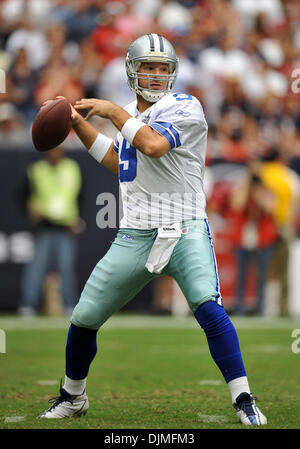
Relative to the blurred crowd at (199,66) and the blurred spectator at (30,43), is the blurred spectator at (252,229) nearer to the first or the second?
the blurred crowd at (199,66)

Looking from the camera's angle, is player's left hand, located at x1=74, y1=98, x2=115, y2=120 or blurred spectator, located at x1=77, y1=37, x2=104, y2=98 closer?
player's left hand, located at x1=74, y1=98, x2=115, y2=120

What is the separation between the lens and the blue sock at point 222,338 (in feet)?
14.1

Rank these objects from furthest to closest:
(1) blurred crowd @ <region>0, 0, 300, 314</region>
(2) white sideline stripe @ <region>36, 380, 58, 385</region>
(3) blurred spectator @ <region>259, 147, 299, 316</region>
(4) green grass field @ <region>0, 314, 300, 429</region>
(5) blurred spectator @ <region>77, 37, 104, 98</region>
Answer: (5) blurred spectator @ <region>77, 37, 104, 98</region>, (1) blurred crowd @ <region>0, 0, 300, 314</region>, (3) blurred spectator @ <region>259, 147, 299, 316</region>, (2) white sideline stripe @ <region>36, 380, 58, 385</region>, (4) green grass field @ <region>0, 314, 300, 429</region>

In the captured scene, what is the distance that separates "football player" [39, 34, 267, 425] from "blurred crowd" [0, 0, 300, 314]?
5856 mm

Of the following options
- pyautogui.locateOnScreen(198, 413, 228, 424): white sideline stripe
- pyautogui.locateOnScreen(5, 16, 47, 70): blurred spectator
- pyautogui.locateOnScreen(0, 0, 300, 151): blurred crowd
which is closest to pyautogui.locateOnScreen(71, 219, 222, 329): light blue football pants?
pyautogui.locateOnScreen(198, 413, 228, 424): white sideline stripe

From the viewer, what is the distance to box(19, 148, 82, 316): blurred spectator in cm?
1034

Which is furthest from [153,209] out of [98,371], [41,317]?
[41,317]

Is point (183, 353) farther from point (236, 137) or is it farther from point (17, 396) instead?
point (236, 137)

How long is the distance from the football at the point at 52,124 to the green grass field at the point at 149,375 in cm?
140

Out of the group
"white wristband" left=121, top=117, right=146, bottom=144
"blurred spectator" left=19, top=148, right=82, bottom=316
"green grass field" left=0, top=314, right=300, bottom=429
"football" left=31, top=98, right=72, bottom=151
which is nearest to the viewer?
"white wristband" left=121, top=117, right=146, bottom=144

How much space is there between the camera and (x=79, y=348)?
458 cm

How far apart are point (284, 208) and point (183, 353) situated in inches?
140

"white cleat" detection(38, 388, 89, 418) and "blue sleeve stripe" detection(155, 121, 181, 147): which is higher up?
"blue sleeve stripe" detection(155, 121, 181, 147)

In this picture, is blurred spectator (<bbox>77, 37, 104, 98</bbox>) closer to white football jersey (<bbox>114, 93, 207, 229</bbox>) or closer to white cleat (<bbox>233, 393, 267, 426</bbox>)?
white football jersey (<bbox>114, 93, 207, 229</bbox>)
